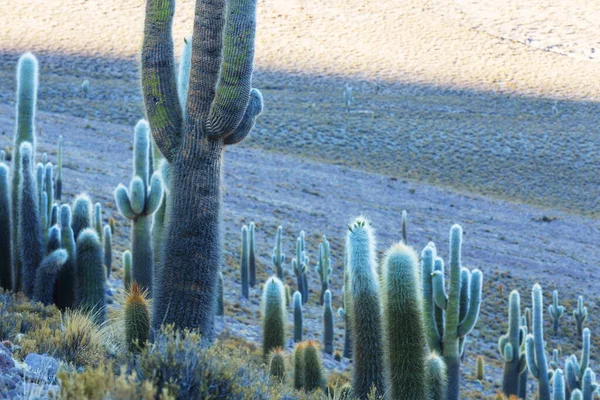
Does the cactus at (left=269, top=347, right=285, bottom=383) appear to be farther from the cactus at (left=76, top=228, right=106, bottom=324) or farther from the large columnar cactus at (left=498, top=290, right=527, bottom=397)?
the large columnar cactus at (left=498, top=290, right=527, bottom=397)

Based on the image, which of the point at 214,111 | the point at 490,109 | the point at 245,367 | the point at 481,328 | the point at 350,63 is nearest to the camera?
the point at 245,367

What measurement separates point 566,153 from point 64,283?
41.2 metres

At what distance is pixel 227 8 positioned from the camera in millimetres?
8000

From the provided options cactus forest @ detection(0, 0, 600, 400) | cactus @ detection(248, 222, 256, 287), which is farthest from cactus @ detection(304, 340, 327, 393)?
cactus @ detection(248, 222, 256, 287)

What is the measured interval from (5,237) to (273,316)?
143 inches

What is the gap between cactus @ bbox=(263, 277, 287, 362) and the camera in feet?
34.3

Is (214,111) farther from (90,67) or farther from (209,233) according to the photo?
(90,67)

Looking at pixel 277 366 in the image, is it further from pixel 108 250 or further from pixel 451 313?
pixel 108 250

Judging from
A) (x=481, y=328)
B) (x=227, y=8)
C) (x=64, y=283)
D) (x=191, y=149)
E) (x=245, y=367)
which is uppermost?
(x=227, y=8)

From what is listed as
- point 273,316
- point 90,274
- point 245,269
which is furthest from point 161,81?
point 245,269

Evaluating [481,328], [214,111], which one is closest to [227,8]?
[214,111]

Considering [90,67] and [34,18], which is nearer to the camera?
[90,67]

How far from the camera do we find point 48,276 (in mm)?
9102

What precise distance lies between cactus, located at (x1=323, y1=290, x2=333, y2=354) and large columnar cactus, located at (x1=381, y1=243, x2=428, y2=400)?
755 cm
